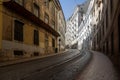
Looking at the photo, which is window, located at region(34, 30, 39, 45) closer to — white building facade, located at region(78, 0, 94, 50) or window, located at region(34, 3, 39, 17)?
window, located at region(34, 3, 39, 17)

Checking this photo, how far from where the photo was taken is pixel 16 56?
1906 centimetres

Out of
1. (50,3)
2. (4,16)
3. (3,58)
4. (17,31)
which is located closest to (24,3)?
(17,31)

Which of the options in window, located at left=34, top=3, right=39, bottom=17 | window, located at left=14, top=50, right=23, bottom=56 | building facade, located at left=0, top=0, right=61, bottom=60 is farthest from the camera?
window, located at left=34, top=3, right=39, bottom=17

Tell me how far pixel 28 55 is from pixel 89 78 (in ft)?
48.2

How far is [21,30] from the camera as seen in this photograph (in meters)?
20.8

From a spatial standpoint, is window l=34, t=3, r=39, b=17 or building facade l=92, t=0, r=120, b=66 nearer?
building facade l=92, t=0, r=120, b=66

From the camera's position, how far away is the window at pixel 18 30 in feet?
63.7

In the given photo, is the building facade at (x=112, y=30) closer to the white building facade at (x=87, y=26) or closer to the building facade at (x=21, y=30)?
the building facade at (x=21, y=30)

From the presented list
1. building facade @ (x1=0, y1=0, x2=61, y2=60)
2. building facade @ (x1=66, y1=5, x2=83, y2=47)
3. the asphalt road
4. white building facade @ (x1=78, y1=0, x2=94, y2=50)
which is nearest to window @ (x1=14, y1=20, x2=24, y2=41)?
building facade @ (x1=0, y1=0, x2=61, y2=60)

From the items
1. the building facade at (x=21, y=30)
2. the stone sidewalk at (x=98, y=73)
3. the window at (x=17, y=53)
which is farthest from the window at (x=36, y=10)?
the stone sidewalk at (x=98, y=73)

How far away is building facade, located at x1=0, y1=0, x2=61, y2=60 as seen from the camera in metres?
17.4

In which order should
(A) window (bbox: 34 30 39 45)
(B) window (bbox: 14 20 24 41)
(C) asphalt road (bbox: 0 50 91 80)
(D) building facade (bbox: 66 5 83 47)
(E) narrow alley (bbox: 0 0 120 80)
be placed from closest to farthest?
(C) asphalt road (bbox: 0 50 91 80)
(E) narrow alley (bbox: 0 0 120 80)
(B) window (bbox: 14 20 24 41)
(A) window (bbox: 34 30 39 45)
(D) building facade (bbox: 66 5 83 47)

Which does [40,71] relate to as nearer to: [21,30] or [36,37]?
[21,30]

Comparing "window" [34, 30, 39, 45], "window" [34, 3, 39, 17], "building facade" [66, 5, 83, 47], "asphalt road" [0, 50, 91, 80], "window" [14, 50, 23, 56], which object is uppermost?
"building facade" [66, 5, 83, 47]
